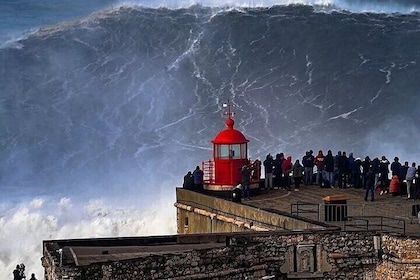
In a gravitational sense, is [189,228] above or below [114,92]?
below

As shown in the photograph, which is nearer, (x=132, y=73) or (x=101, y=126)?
(x=101, y=126)

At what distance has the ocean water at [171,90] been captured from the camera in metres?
53.7

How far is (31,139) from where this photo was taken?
195ft

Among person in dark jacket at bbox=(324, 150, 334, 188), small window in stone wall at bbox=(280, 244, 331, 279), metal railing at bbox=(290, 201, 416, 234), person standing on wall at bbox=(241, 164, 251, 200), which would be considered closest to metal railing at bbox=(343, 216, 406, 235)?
metal railing at bbox=(290, 201, 416, 234)

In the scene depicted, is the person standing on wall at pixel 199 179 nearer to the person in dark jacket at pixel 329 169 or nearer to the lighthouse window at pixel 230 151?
the lighthouse window at pixel 230 151

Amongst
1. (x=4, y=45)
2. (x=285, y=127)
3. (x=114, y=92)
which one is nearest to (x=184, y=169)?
(x=285, y=127)

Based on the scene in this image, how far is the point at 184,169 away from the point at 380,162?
2921cm

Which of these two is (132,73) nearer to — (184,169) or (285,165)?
(184,169)

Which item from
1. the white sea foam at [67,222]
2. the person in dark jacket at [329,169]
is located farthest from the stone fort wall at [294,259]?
the white sea foam at [67,222]

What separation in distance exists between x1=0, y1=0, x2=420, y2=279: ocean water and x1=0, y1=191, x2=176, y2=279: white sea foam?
0.73ft

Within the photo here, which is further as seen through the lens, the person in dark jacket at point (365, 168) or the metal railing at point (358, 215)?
the person in dark jacket at point (365, 168)

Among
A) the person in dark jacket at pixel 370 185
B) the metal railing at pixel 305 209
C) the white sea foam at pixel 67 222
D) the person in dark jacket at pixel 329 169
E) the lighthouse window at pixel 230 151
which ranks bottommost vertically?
the white sea foam at pixel 67 222

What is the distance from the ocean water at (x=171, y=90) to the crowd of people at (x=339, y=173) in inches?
687

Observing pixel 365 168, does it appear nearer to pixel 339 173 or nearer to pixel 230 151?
pixel 339 173
